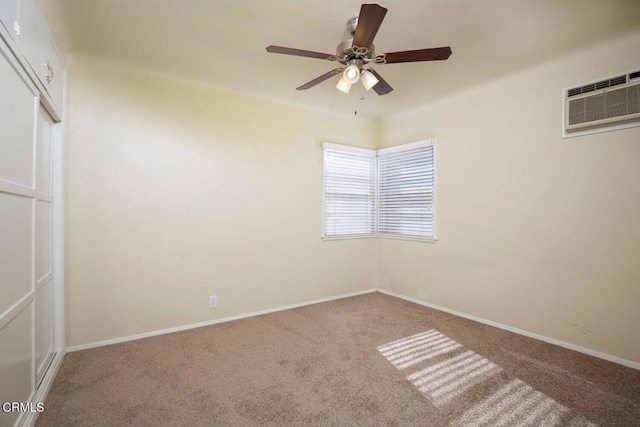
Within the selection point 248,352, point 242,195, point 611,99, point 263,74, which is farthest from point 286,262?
point 611,99

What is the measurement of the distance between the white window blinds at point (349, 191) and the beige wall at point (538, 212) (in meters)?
0.92

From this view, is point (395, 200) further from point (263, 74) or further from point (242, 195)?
point (263, 74)

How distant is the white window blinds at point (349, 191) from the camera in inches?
158

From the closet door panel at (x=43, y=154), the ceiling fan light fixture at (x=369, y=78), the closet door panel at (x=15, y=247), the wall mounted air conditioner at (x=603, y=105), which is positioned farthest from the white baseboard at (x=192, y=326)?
the wall mounted air conditioner at (x=603, y=105)

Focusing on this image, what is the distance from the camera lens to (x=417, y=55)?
1.86 metres

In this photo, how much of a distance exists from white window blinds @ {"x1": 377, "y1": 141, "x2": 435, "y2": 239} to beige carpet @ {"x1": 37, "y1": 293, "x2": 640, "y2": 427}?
1.41 m

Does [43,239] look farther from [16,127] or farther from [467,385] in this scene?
[467,385]

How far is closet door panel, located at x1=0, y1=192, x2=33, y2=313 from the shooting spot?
1.37 meters

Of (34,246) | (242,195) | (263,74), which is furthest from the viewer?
(242,195)

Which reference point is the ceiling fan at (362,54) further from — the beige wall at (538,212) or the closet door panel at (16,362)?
the closet door panel at (16,362)

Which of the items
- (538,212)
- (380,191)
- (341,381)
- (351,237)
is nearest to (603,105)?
(538,212)

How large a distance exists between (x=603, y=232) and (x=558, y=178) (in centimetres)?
56

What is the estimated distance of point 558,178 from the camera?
2.64 metres

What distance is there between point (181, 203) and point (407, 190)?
9.24 ft
